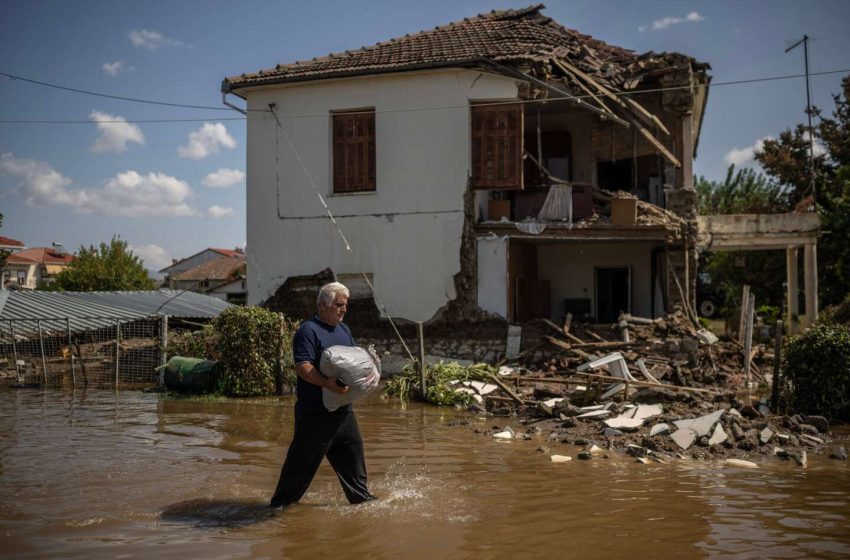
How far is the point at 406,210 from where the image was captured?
18.5 metres

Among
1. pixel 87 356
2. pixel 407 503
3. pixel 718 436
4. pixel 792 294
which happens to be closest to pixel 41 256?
pixel 87 356

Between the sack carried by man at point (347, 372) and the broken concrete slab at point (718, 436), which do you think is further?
the broken concrete slab at point (718, 436)

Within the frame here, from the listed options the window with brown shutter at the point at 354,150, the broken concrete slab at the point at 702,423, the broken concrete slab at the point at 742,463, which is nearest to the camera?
the broken concrete slab at the point at 742,463

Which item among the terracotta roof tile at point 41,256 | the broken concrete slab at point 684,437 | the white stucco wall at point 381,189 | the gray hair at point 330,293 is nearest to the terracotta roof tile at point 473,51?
the white stucco wall at point 381,189

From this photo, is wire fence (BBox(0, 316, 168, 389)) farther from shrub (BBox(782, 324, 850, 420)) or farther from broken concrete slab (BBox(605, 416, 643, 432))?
shrub (BBox(782, 324, 850, 420))

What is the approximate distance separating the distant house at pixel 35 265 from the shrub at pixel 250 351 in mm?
53046

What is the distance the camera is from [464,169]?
1809cm

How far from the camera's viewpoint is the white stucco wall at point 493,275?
58.8 feet

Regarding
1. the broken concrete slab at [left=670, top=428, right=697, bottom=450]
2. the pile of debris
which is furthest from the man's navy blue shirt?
the broken concrete slab at [left=670, top=428, right=697, bottom=450]

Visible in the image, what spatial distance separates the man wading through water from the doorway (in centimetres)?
1648

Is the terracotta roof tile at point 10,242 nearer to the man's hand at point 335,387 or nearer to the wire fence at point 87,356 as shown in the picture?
the wire fence at point 87,356

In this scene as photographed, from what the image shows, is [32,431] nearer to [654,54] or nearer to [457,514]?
[457,514]

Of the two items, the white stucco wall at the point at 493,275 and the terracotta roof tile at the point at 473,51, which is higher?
the terracotta roof tile at the point at 473,51

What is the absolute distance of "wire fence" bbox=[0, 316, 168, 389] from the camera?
641 inches
